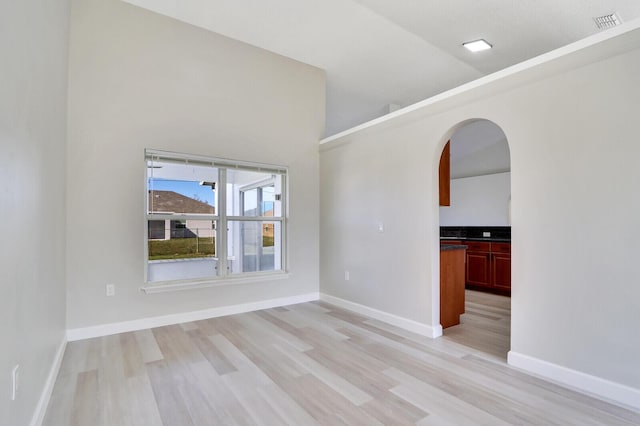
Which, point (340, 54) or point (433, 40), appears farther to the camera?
point (340, 54)

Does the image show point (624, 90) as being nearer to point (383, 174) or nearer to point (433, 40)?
point (383, 174)

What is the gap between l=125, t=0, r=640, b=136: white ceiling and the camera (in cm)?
323

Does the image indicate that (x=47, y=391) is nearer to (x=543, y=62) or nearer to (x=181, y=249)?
(x=181, y=249)

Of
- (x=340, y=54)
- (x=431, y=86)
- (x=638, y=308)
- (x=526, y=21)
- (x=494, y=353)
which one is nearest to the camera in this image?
(x=638, y=308)

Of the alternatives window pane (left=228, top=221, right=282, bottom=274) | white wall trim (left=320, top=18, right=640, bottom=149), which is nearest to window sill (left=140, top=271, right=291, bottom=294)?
window pane (left=228, top=221, right=282, bottom=274)

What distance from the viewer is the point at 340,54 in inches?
171

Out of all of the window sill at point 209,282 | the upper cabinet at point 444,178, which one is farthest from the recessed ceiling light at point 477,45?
the window sill at point 209,282

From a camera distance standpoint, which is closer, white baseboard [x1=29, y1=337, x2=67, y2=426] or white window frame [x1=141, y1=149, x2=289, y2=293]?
white baseboard [x1=29, y1=337, x2=67, y2=426]

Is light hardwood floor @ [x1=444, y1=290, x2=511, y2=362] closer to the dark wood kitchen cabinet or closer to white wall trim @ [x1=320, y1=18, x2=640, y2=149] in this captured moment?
the dark wood kitchen cabinet

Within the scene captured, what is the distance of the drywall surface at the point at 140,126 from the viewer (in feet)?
10.3

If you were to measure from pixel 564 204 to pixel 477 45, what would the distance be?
8.59 feet

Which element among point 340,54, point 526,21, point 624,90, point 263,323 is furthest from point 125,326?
point 526,21

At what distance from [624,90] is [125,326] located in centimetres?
458

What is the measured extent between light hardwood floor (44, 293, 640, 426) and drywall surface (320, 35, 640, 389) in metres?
0.38
